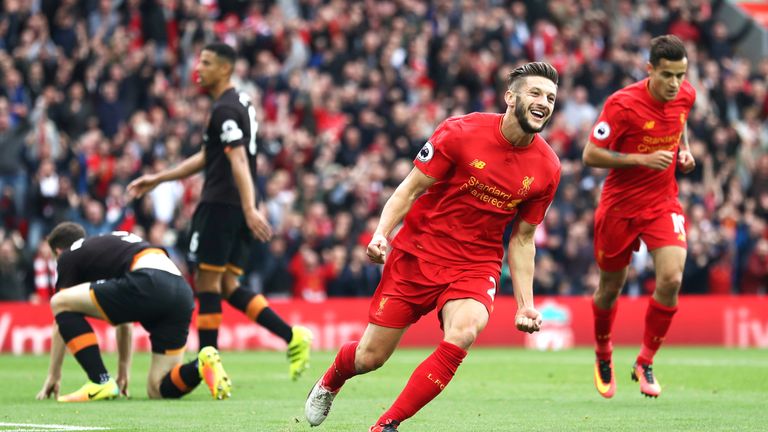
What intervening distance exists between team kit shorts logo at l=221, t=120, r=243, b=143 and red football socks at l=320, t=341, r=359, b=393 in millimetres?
3988

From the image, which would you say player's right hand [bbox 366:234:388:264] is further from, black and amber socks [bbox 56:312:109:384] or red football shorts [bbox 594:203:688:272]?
red football shorts [bbox 594:203:688:272]

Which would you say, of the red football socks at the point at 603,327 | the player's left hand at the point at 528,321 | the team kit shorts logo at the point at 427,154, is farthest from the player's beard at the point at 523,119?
the red football socks at the point at 603,327

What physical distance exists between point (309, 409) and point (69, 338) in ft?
10.2

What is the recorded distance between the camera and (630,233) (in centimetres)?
1109

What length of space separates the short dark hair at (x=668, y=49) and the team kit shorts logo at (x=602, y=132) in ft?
2.17

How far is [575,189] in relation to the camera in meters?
22.9

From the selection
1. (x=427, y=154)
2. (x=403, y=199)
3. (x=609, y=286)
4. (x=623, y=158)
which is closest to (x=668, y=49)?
(x=623, y=158)

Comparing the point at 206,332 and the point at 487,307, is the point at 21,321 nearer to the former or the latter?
the point at 206,332

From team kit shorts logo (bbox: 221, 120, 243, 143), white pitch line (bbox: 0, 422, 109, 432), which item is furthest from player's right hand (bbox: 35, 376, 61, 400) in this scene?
team kit shorts logo (bbox: 221, 120, 243, 143)

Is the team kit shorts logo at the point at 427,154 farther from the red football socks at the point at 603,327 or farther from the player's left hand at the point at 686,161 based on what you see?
the red football socks at the point at 603,327

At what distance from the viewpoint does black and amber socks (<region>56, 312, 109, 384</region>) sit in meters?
10.5

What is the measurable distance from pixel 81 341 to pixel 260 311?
82.6 inches

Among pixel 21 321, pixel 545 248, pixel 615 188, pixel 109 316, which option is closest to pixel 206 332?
pixel 109 316

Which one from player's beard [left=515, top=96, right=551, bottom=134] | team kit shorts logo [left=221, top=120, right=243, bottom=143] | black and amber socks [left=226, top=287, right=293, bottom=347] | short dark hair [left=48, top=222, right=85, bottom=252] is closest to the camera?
player's beard [left=515, top=96, right=551, bottom=134]
